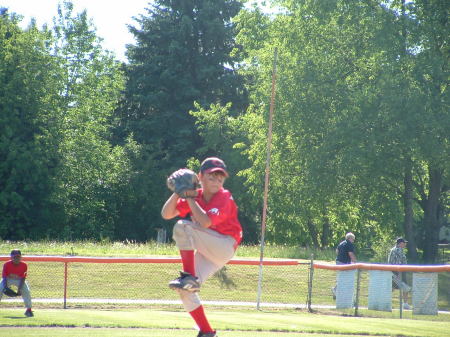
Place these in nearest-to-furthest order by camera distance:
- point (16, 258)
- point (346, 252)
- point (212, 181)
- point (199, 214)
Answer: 1. point (199, 214)
2. point (212, 181)
3. point (16, 258)
4. point (346, 252)

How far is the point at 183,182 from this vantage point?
23.8ft

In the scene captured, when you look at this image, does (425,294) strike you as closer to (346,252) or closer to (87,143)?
(346,252)

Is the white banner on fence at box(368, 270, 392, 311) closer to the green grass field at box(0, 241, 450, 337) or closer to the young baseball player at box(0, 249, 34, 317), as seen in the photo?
the green grass field at box(0, 241, 450, 337)

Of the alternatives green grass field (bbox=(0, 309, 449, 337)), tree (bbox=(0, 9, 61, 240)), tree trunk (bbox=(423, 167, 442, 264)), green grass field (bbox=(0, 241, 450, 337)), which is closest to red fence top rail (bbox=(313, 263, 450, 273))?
green grass field (bbox=(0, 241, 450, 337))

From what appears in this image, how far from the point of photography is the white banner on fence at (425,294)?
697 inches

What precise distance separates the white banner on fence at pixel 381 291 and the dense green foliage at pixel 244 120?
42.0ft

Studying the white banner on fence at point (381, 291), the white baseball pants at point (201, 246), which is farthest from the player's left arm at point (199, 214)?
the white banner on fence at point (381, 291)

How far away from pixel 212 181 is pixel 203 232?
0.52m

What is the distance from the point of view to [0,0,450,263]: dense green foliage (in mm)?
31766

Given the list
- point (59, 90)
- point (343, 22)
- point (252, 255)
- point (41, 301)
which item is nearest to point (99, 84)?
point (59, 90)

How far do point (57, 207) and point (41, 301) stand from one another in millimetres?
31134

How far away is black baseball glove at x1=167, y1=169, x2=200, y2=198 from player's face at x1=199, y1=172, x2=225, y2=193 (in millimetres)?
227

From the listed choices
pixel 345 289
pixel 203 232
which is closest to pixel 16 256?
pixel 345 289

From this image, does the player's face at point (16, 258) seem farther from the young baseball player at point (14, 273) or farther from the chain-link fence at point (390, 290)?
the chain-link fence at point (390, 290)
